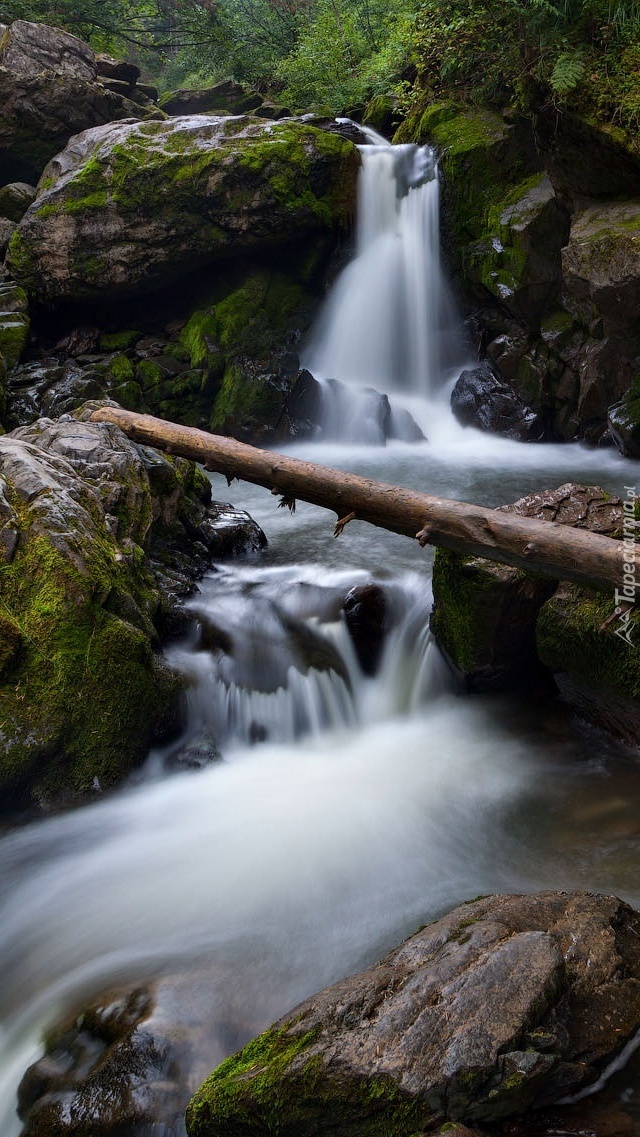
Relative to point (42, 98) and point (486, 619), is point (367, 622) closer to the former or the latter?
point (486, 619)

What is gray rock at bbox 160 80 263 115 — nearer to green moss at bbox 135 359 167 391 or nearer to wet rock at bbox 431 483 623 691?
green moss at bbox 135 359 167 391

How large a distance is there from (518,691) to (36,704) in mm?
3186

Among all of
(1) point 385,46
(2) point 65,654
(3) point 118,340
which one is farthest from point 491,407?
(1) point 385,46

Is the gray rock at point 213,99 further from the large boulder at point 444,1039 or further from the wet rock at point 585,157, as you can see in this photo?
the large boulder at point 444,1039

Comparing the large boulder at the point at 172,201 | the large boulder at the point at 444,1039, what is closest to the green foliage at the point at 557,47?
the large boulder at the point at 172,201

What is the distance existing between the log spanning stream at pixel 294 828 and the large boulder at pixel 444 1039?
25 centimetres

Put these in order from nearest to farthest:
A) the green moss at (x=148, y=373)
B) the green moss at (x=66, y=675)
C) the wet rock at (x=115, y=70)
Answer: the green moss at (x=66, y=675)
the green moss at (x=148, y=373)
the wet rock at (x=115, y=70)

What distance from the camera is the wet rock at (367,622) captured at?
5.56 m

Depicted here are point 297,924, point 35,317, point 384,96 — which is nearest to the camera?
point 297,924

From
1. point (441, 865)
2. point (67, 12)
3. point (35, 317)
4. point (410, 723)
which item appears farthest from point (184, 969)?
point (67, 12)

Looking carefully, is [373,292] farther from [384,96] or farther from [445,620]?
[445,620]

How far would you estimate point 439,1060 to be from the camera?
6.17 feet

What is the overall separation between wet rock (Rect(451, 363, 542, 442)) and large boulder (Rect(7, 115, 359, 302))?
4.03 metres

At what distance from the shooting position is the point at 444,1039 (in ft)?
6.31
